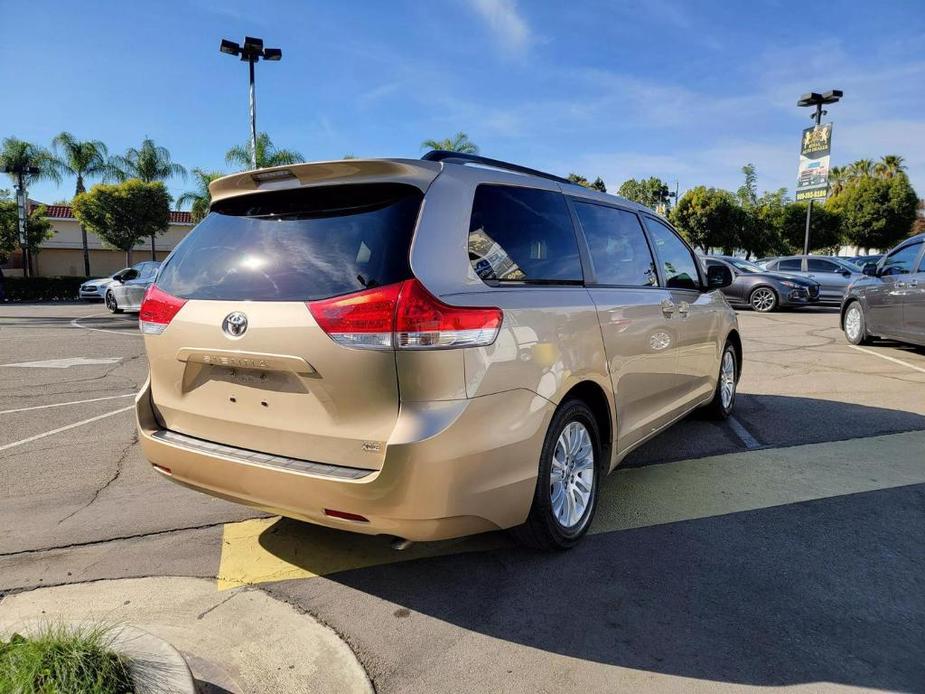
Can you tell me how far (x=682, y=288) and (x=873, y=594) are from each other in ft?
7.89

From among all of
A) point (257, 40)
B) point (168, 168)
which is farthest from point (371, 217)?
point (168, 168)

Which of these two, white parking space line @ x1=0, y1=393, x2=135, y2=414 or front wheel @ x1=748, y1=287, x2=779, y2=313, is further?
front wheel @ x1=748, y1=287, x2=779, y2=313

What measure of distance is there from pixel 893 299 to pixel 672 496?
24.7 ft

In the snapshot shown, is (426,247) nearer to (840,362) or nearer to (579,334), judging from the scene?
(579,334)

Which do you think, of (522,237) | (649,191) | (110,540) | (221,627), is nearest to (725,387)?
(522,237)

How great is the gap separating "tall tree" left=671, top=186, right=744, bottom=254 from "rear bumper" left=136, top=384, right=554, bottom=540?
42.7m

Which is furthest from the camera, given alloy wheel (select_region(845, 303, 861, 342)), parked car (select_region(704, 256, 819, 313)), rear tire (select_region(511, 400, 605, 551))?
parked car (select_region(704, 256, 819, 313))

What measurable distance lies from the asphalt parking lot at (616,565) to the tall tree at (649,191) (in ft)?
190

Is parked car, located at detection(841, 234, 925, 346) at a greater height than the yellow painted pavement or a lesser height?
greater

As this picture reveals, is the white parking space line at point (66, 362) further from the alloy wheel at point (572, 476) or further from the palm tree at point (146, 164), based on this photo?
the palm tree at point (146, 164)

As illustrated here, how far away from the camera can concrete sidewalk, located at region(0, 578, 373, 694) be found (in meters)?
2.32

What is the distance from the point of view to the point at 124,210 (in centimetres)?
3553

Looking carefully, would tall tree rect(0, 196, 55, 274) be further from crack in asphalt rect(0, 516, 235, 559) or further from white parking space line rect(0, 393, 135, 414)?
crack in asphalt rect(0, 516, 235, 559)

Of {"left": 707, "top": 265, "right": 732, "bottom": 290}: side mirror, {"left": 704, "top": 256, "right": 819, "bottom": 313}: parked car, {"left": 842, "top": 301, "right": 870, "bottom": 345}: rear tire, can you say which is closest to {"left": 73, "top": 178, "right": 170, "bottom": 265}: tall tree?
{"left": 704, "top": 256, "right": 819, "bottom": 313}: parked car
